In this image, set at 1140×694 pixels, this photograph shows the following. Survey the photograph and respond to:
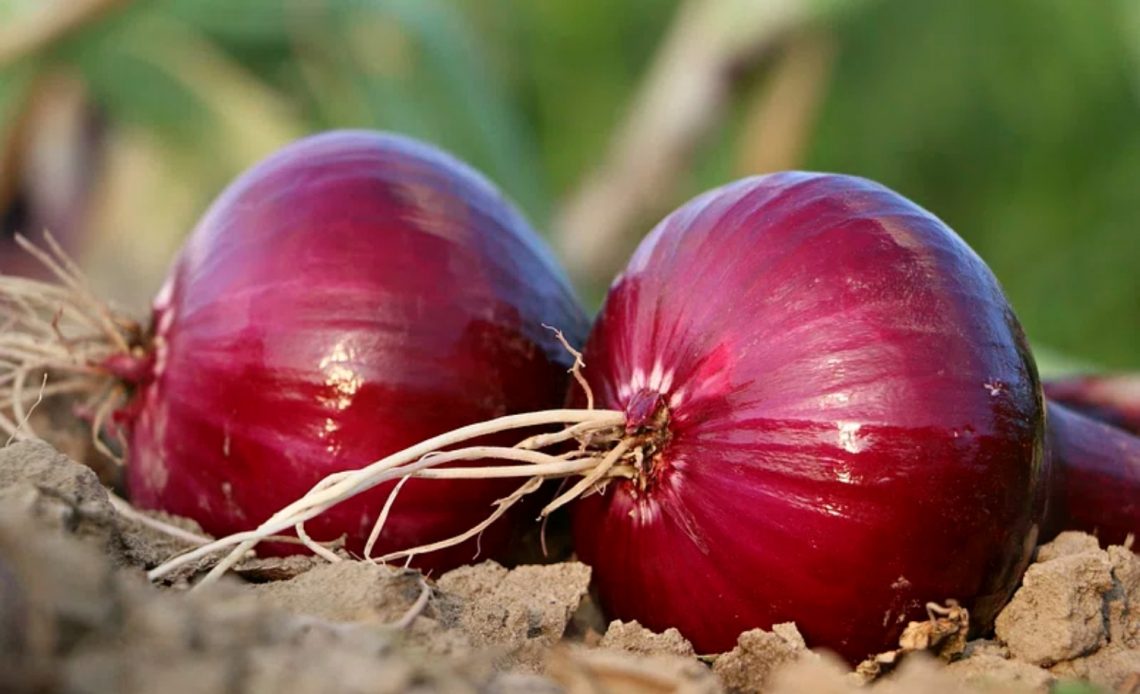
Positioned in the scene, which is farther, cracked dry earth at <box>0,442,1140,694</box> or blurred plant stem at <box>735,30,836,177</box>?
blurred plant stem at <box>735,30,836,177</box>

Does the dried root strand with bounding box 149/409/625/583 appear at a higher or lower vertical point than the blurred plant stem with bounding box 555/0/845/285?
lower

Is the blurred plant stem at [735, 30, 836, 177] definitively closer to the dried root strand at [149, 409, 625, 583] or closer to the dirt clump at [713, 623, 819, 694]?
the dried root strand at [149, 409, 625, 583]

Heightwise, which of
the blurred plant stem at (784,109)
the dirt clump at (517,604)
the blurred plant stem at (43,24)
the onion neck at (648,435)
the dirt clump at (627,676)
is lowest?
the dirt clump at (517,604)

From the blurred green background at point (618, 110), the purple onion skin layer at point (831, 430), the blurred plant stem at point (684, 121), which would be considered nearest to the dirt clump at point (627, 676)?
the purple onion skin layer at point (831, 430)

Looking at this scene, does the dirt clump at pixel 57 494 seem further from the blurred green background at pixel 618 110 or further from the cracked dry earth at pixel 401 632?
the blurred green background at pixel 618 110

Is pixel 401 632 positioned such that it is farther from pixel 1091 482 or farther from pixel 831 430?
pixel 1091 482

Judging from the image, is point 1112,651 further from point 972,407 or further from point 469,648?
point 469,648

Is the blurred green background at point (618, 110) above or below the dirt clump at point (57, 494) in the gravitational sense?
above

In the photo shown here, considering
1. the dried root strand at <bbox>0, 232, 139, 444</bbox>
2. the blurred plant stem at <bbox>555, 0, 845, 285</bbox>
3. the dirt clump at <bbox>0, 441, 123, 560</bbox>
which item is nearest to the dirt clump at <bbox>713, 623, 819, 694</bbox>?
the dirt clump at <bbox>0, 441, 123, 560</bbox>
